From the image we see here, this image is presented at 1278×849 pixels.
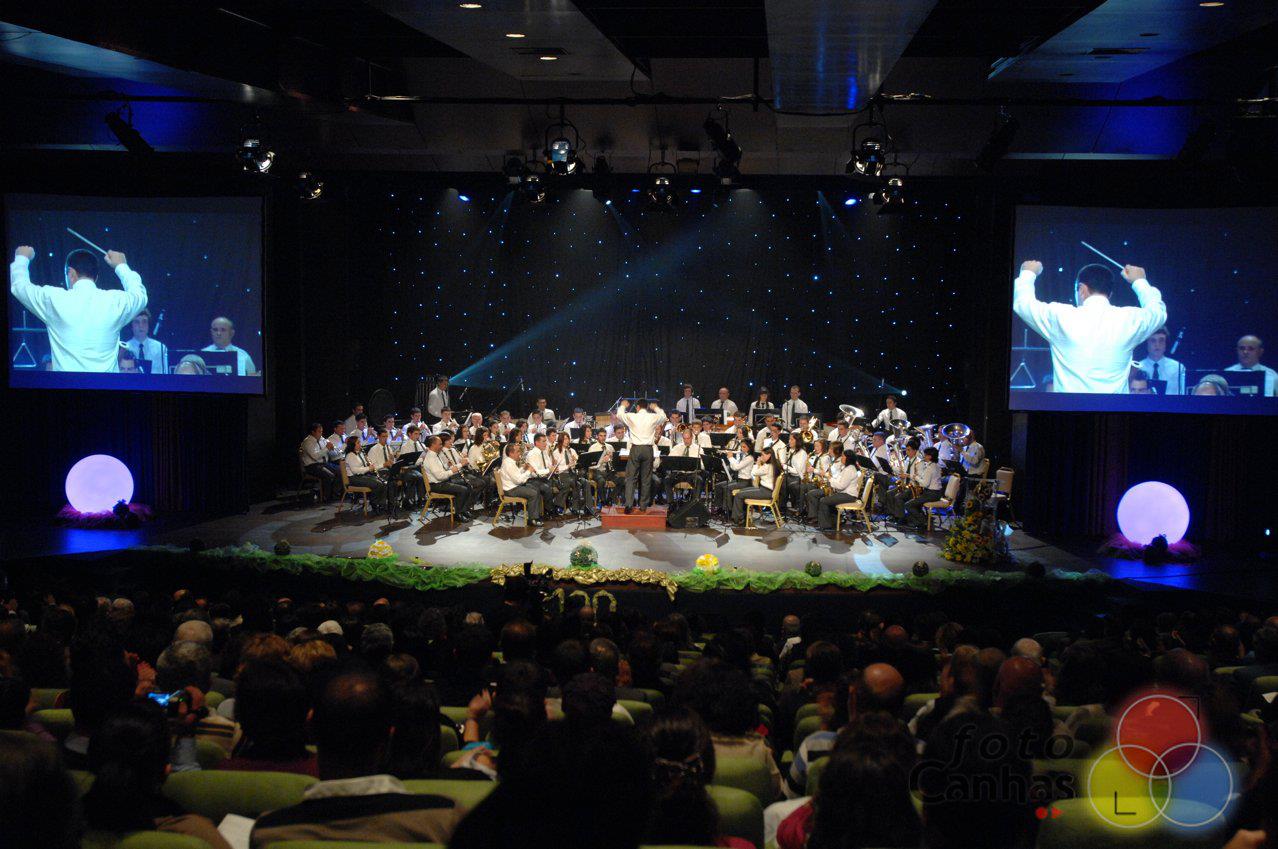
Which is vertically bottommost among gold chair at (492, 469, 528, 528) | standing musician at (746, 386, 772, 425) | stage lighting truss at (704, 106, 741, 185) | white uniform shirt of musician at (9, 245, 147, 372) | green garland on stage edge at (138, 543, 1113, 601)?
green garland on stage edge at (138, 543, 1113, 601)

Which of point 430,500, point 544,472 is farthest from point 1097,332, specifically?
point 430,500

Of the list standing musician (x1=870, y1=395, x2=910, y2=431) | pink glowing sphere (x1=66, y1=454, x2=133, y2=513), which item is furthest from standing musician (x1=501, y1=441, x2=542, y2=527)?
standing musician (x1=870, y1=395, x2=910, y2=431)

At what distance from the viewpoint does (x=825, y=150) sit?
14.9m

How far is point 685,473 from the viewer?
13336 millimetres

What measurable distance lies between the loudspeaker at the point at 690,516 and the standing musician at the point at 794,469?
4.38ft

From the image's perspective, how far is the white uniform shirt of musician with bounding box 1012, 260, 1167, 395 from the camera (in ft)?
38.3

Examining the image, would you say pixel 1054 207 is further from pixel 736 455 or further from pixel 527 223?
pixel 527 223

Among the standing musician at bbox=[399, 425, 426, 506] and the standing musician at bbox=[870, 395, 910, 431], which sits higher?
the standing musician at bbox=[870, 395, 910, 431]

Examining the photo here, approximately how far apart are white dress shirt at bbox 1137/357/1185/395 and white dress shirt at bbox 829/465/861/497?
3.46 m

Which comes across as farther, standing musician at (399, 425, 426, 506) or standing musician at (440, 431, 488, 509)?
standing musician at (399, 425, 426, 506)

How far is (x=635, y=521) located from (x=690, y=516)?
2.24 ft

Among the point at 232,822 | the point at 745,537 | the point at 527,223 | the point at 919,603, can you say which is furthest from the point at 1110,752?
the point at 527,223

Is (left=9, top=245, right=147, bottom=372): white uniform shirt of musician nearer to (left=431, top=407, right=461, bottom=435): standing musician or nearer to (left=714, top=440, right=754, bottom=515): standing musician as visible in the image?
(left=431, top=407, right=461, bottom=435): standing musician

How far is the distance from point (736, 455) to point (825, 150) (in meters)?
4.93
